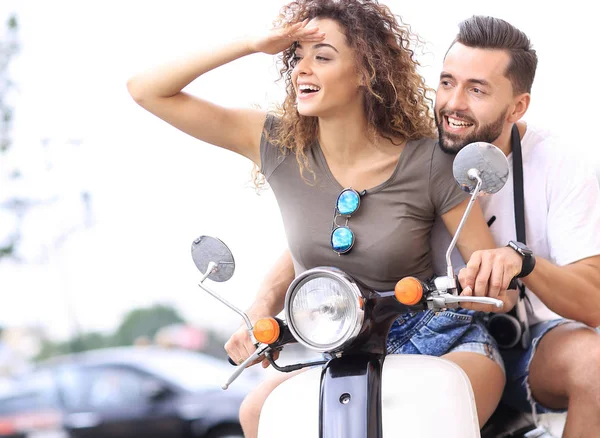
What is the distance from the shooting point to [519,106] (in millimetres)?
2324

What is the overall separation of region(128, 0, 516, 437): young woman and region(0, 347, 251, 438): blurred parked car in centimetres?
461

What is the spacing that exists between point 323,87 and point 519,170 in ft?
2.02

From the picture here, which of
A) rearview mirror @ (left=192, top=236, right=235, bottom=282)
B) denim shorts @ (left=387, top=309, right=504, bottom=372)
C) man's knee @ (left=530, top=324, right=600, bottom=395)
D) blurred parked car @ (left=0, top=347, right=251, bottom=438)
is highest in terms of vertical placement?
rearview mirror @ (left=192, top=236, right=235, bottom=282)

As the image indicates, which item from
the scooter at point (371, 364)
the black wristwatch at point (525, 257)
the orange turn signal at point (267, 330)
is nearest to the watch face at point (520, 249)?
the black wristwatch at point (525, 257)

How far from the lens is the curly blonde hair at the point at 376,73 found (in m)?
2.12

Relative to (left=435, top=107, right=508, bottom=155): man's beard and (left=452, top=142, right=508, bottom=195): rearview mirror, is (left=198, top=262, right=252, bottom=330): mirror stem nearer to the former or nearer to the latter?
(left=452, top=142, right=508, bottom=195): rearview mirror

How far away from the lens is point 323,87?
80.4 inches

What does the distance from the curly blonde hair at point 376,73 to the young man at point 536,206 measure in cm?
7

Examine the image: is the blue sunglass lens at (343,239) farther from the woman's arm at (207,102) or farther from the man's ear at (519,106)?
the man's ear at (519,106)

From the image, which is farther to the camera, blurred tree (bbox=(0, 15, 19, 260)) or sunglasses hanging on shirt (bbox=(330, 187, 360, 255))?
blurred tree (bbox=(0, 15, 19, 260))

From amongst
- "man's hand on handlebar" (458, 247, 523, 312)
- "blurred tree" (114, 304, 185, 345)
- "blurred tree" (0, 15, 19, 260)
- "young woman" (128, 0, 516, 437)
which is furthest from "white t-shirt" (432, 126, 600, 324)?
"blurred tree" (114, 304, 185, 345)

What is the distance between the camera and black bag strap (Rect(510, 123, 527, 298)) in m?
2.18

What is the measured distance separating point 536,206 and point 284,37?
83cm

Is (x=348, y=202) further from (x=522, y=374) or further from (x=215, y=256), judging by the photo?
(x=522, y=374)
